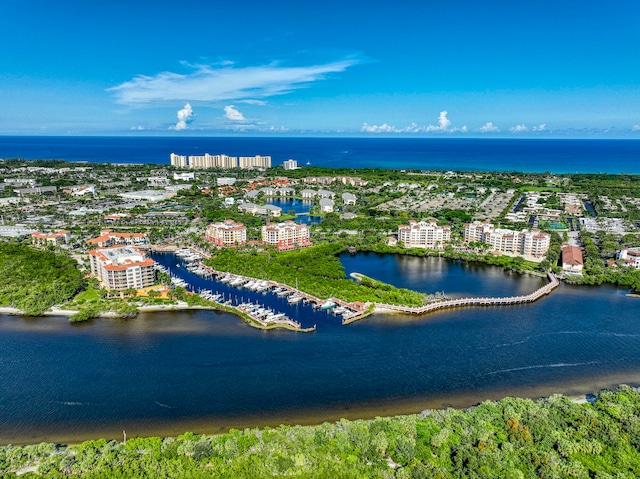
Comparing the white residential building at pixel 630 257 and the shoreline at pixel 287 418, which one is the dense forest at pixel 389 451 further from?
the white residential building at pixel 630 257

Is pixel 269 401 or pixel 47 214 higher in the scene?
pixel 47 214

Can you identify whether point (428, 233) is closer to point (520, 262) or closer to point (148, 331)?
point (520, 262)

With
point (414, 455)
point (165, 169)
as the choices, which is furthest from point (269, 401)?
point (165, 169)

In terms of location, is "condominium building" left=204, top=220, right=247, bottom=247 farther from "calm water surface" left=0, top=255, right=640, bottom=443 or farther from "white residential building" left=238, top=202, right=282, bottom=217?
"calm water surface" left=0, top=255, right=640, bottom=443

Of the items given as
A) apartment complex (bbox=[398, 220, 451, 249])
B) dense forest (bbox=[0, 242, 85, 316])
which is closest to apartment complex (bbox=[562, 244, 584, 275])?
apartment complex (bbox=[398, 220, 451, 249])

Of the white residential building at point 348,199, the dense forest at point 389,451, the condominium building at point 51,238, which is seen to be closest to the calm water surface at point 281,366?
the dense forest at point 389,451
